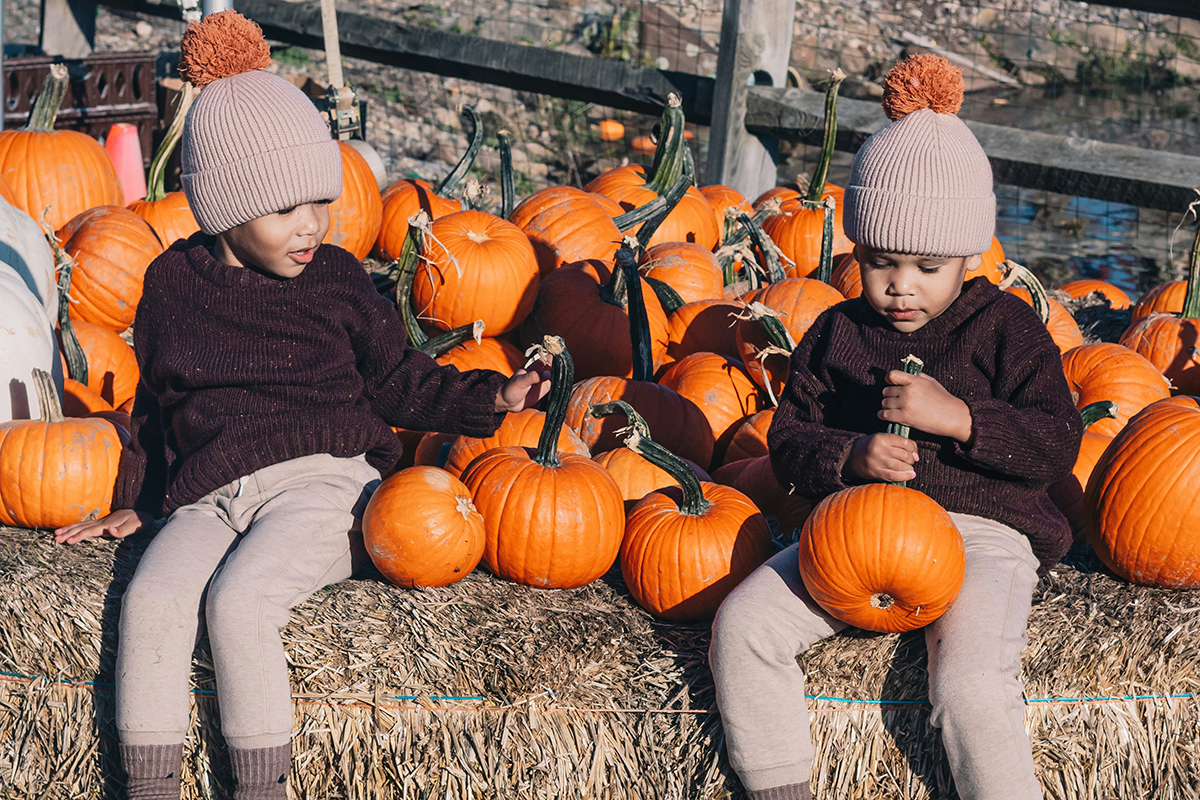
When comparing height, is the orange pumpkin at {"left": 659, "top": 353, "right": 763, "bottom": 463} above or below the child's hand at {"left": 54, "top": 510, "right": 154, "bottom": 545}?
above

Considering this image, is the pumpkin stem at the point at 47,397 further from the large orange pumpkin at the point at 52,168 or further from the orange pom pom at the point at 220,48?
the large orange pumpkin at the point at 52,168

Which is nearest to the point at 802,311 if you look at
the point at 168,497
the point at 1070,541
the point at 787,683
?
the point at 1070,541

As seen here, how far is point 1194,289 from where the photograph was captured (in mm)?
3836

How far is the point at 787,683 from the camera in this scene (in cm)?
243

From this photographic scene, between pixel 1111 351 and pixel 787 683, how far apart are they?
5.92 feet

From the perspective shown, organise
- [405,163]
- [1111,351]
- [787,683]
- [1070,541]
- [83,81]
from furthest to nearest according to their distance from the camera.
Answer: [405,163] → [83,81] → [1111,351] → [1070,541] → [787,683]

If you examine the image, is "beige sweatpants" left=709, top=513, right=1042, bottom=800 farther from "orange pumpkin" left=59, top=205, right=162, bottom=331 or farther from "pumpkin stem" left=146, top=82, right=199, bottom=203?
"pumpkin stem" left=146, top=82, right=199, bottom=203

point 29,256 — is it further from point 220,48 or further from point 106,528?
point 220,48

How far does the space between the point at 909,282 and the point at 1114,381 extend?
4.05ft

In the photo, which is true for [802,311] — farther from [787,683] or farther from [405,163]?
[405,163]

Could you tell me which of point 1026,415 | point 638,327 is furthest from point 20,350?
point 1026,415

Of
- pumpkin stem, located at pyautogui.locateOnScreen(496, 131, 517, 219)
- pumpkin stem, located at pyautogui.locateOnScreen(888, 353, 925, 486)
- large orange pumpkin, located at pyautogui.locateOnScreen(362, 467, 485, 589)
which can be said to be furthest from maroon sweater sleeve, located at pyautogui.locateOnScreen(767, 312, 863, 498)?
pumpkin stem, located at pyautogui.locateOnScreen(496, 131, 517, 219)

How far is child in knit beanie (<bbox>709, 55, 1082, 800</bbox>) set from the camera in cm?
237

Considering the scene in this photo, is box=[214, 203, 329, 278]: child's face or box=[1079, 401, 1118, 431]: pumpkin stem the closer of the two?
box=[214, 203, 329, 278]: child's face
